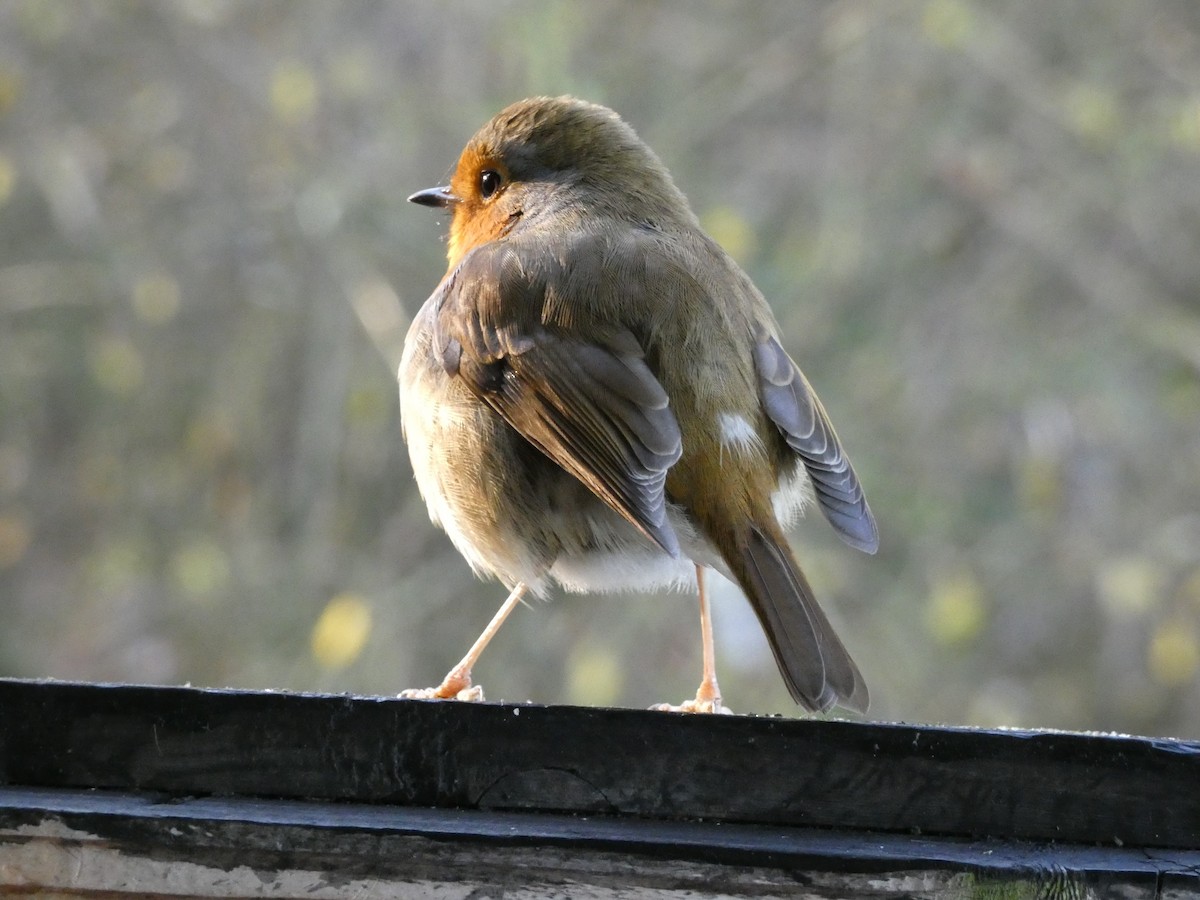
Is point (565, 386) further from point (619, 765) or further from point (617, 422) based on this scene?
point (619, 765)

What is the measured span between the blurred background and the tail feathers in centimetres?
258

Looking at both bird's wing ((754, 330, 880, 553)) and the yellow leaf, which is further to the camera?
the yellow leaf

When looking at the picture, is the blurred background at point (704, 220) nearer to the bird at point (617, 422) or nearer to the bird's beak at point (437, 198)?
the bird's beak at point (437, 198)

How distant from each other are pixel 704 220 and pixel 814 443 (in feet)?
7.66

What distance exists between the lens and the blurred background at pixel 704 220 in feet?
17.3

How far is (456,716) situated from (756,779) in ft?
1.01

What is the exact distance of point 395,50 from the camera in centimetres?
584

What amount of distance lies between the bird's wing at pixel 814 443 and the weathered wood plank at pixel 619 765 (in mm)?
1225

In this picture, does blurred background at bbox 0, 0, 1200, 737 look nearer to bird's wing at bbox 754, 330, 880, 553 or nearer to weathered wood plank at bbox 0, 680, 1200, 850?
bird's wing at bbox 754, 330, 880, 553

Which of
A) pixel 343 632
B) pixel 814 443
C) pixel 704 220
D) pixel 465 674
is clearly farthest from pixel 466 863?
pixel 704 220

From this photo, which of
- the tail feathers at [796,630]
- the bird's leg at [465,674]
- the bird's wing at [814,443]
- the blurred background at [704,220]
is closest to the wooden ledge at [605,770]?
the tail feathers at [796,630]

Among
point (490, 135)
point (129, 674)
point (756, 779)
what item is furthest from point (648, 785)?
point (129, 674)

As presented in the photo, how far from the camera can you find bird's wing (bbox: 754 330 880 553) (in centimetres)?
275

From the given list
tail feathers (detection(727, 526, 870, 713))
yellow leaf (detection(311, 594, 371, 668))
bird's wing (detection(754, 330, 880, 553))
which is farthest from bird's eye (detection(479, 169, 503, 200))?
yellow leaf (detection(311, 594, 371, 668))
